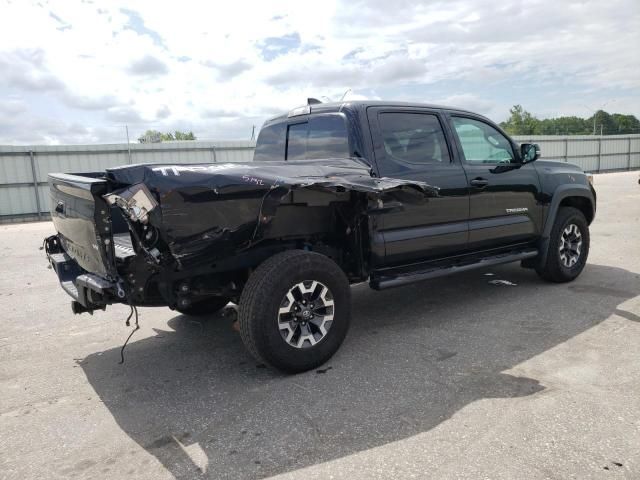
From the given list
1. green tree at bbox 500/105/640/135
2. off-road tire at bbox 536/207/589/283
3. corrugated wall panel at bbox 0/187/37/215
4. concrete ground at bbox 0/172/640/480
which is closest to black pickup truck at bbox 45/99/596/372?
off-road tire at bbox 536/207/589/283

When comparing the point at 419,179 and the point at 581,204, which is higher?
the point at 419,179

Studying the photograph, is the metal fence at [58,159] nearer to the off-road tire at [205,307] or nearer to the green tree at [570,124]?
Result: the off-road tire at [205,307]

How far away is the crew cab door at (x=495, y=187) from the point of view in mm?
4891

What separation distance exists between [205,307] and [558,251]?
3.85 m

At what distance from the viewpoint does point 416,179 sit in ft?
14.4

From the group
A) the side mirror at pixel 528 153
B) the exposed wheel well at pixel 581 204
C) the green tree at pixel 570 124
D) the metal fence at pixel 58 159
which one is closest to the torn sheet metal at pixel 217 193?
the side mirror at pixel 528 153

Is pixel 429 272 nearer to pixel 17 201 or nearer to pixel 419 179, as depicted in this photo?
pixel 419 179

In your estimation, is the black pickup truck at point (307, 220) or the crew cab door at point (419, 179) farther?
the crew cab door at point (419, 179)

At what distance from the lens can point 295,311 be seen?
3596mm

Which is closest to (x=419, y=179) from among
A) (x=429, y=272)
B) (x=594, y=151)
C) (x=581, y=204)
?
(x=429, y=272)

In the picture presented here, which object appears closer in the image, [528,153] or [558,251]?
[528,153]

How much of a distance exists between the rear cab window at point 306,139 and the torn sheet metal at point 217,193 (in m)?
0.61

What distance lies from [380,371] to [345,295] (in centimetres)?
59

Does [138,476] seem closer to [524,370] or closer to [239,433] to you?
[239,433]
